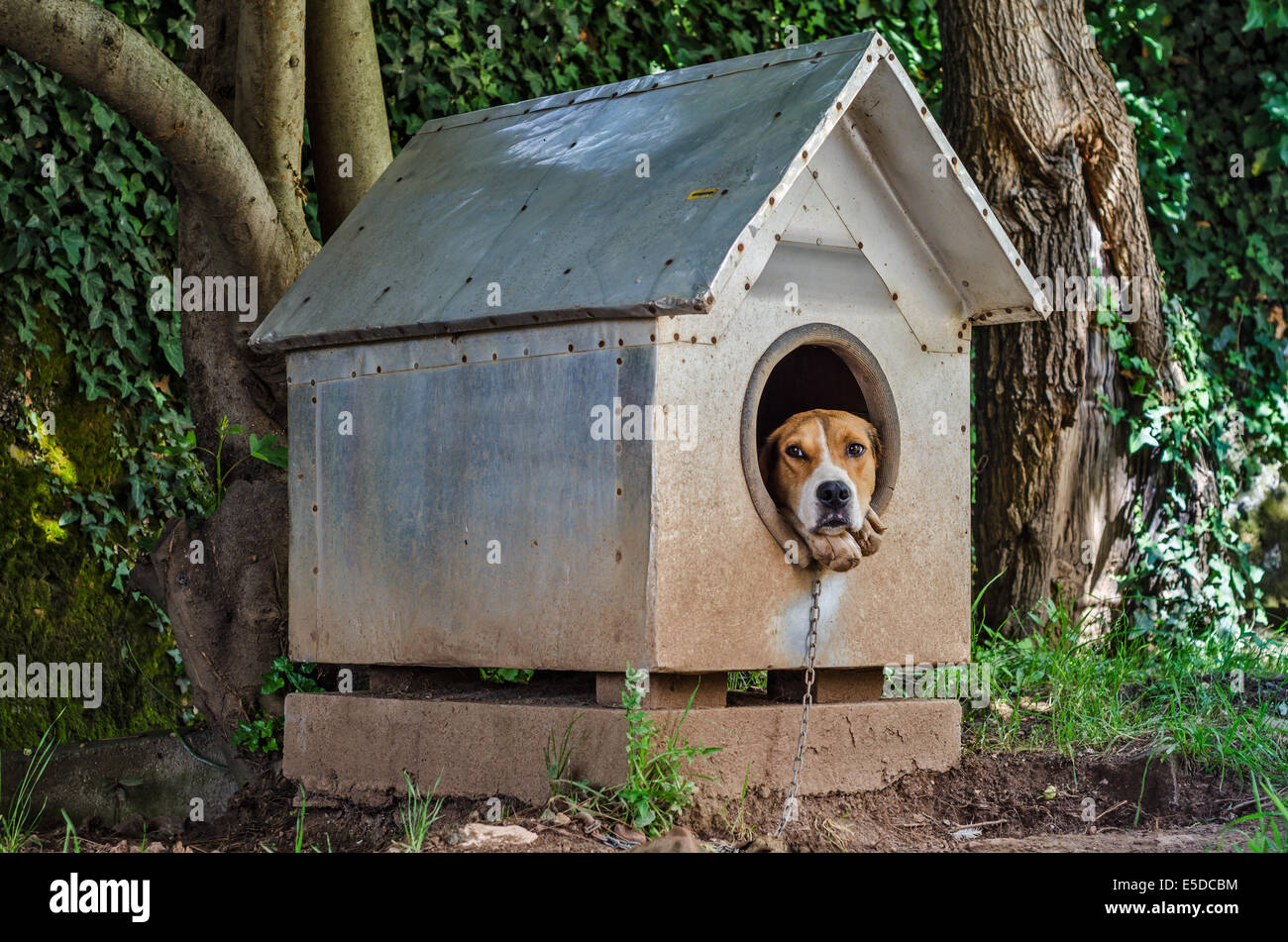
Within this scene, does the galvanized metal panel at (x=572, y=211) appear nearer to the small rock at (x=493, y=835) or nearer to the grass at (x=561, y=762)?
the grass at (x=561, y=762)

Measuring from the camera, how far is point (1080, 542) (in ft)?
19.9

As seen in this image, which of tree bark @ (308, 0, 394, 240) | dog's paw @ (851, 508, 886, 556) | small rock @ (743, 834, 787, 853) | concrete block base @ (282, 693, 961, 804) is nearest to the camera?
small rock @ (743, 834, 787, 853)

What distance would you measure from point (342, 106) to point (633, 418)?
2.52 m

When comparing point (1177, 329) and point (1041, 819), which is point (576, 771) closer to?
point (1041, 819)

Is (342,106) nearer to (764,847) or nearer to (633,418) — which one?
(633,418)

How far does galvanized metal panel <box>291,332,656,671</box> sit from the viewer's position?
360cm

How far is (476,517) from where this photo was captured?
3.90 m

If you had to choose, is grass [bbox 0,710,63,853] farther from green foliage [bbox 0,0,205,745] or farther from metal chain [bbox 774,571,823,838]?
metal chain [bbox 774,571,823,838]

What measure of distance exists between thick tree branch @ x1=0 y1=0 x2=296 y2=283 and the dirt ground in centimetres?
192

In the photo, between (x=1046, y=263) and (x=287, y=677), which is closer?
(x=287, y=677)

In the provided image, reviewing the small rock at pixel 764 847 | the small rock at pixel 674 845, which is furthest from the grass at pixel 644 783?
the small rock at pixel 674 845

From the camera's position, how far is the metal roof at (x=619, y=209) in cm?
361

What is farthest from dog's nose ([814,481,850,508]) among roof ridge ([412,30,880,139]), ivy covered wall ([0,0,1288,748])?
ivy covered wall ([0,0,1288,748])

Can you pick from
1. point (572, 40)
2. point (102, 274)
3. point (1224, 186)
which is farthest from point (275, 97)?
point (1224, 186)
